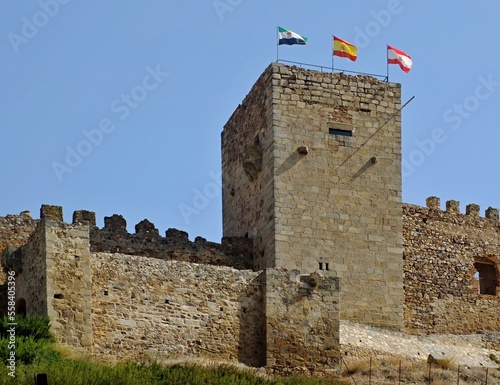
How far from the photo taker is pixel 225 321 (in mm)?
35594

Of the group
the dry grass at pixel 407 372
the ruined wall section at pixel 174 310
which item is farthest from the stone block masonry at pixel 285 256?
the dry grass at pixel 407 372

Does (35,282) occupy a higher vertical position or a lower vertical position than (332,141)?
lower

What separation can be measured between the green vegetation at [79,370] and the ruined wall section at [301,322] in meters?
1.44

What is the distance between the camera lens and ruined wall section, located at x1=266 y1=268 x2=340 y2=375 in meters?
35.5

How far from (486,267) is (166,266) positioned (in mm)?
11984

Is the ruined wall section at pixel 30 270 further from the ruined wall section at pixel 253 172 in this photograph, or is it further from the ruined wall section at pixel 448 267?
the ruined wall section at pixel 448 267

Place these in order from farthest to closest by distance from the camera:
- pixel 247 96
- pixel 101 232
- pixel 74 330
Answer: pixel 247 96 < pixel 101 232 < pixel 74 330

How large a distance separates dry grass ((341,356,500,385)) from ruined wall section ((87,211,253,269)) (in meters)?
4.85

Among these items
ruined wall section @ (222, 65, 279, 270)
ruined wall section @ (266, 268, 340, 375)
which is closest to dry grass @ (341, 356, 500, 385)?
ruined wall section @ (266, 268, 340, 375)

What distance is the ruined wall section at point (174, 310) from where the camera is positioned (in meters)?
34.4

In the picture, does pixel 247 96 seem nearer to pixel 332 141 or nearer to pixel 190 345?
pixel 332 141

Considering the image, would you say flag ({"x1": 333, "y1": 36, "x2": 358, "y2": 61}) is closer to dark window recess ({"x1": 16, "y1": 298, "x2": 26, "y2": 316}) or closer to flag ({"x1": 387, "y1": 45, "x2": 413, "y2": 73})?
flag ({"x1": 387, "y1": 45, "x2": 413, "y2": 73})

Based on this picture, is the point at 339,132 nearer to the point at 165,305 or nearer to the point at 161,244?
the point at 161,244

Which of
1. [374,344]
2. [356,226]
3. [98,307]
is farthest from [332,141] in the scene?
[98,307]
